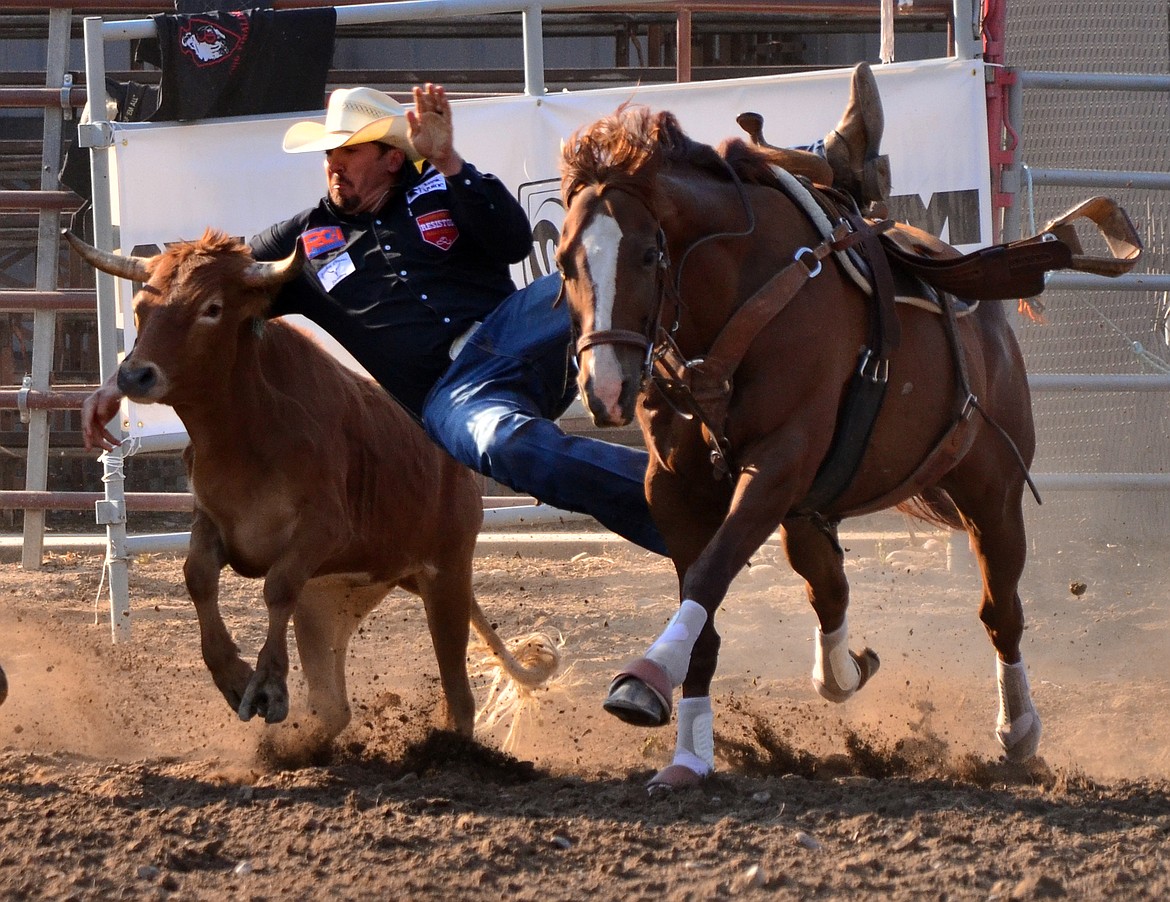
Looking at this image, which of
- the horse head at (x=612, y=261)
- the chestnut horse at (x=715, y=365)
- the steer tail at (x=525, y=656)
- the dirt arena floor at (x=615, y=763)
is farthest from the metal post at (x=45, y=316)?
the horse head at (x=612, y=261)

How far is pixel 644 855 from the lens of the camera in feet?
9.56

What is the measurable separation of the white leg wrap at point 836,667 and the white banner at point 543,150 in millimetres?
2390

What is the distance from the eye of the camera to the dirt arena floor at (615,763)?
2854mm

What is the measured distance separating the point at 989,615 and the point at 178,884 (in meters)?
2.82

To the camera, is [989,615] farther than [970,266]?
Yes

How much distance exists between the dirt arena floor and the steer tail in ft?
0.35

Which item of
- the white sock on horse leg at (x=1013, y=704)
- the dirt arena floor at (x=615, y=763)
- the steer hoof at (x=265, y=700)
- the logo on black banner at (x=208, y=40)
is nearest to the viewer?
the dirt arena floor at (x=615, y=763)

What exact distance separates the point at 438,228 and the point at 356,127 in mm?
389

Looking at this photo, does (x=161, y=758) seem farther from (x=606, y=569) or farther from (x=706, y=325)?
(x=606, y=569)

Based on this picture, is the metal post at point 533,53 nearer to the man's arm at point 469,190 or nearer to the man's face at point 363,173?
the man's face at point 363,173

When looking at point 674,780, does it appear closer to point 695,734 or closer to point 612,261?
point 695,734

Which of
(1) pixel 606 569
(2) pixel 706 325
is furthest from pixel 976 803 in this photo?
(1) pixel 606 569

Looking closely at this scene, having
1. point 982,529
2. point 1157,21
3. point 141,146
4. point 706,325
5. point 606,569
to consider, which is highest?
Result: point 1157,21

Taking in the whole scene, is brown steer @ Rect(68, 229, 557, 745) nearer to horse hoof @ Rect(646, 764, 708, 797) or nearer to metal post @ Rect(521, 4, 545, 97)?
horse hoof @ Rect(646, 764, 708, 797)
